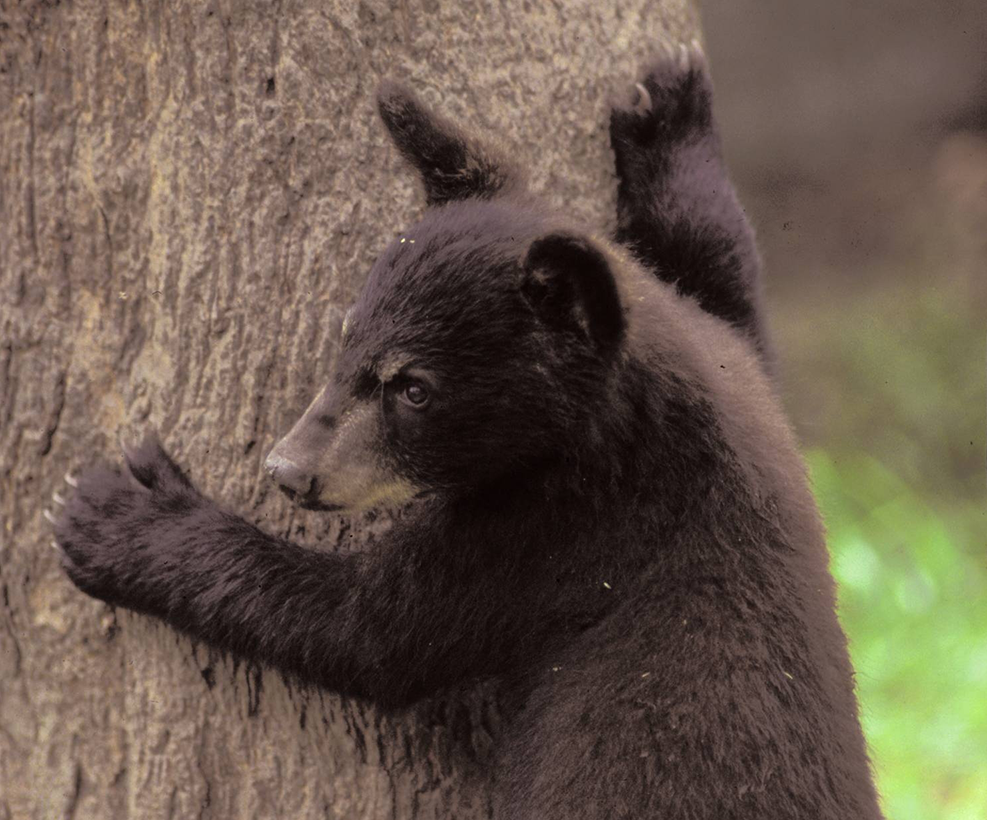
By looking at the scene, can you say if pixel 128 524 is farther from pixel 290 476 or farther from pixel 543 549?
pixel 543 549

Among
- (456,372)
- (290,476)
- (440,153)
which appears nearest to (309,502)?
(290,476)

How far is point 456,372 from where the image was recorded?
131 inches

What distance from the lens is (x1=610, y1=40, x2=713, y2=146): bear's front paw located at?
14.1 ft

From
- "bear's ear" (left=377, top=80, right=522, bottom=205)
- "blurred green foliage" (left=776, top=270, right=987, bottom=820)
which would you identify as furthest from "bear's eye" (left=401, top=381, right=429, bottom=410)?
"blurred green foliage" (left=776, top=270, right=987, bottom=820)

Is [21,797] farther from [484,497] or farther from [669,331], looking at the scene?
[669,331]

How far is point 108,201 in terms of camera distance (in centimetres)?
383

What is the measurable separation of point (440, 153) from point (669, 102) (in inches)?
44.1

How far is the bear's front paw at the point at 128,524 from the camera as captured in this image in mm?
3641

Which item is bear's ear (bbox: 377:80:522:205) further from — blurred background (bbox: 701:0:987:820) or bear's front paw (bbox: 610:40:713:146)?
blurred background (bbox: 701:0:987:820)

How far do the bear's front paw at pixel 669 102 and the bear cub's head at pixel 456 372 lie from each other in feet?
3.22

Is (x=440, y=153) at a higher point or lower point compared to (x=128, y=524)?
higher

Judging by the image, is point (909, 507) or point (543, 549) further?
point (909, 507)

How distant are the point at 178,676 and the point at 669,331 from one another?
5.77ft

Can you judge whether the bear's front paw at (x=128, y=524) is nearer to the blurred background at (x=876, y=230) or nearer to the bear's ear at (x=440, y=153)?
the bear's ear at (x=440, y=153)
